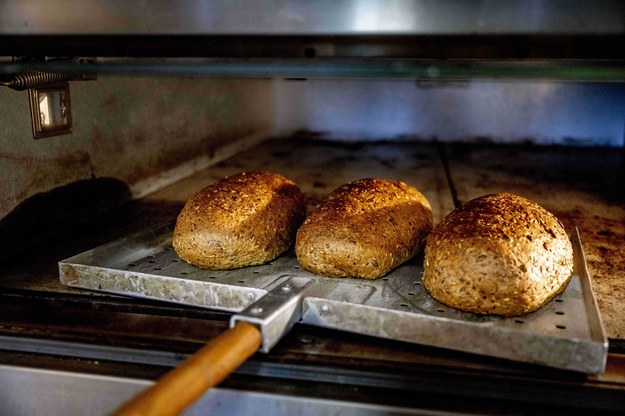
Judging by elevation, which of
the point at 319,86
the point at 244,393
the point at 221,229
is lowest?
the point at 244,393

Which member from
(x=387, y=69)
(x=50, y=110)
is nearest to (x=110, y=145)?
(x=50, y=110)

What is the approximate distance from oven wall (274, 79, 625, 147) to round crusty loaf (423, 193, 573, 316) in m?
1.97

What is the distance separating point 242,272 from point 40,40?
65cm

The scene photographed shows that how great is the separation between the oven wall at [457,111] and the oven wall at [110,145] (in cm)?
53

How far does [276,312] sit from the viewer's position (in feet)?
3.32

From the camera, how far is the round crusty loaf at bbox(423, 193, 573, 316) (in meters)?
1.10

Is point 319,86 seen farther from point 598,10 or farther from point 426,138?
point 598,10

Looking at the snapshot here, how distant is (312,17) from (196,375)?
0.56m

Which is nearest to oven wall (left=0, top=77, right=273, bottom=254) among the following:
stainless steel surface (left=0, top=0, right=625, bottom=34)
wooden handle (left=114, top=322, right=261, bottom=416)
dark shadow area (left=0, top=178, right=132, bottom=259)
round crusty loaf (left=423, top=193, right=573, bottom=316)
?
dark shadow area (left=0, top=178, right=132, bottom=259)

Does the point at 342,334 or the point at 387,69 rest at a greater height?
the point at 387,69

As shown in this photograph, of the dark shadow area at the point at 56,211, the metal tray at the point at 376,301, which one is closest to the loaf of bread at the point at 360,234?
the metal tray at the point at 376,301

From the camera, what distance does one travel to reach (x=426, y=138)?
3.21 meters

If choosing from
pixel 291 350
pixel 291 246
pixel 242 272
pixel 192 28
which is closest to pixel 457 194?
pixel 291 246

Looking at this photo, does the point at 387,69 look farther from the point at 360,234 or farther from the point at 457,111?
the point at 457,111
